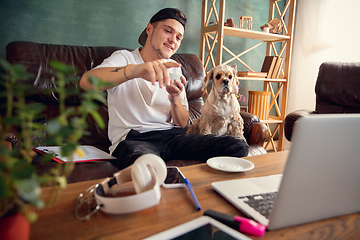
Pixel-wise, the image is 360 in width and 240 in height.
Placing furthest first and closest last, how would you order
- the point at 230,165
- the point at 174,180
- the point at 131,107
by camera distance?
the point at 131,107 < the point at 230,165 < the point at 174,180

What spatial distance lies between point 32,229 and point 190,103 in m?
1.87


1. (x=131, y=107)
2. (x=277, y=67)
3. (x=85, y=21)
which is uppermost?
(x=85, y=21)

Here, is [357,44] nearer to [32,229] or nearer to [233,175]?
[233,175]

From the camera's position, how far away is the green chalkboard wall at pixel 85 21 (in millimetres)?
2021

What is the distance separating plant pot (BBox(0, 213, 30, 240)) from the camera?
30 centimetres

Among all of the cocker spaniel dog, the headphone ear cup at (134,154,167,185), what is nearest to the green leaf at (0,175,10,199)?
the headphone ear cup at (134,154,167,185)

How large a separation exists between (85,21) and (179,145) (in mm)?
1663

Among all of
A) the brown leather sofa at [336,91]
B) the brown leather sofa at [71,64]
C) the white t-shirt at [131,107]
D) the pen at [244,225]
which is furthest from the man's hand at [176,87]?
the brown leather sofa at [336,91]

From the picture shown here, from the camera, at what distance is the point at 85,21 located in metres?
2.28

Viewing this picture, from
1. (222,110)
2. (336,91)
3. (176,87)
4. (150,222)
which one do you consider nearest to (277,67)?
(336,91)

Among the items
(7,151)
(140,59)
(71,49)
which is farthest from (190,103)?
(7,151)

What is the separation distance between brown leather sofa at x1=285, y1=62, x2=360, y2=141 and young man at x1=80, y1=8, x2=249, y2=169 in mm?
1204

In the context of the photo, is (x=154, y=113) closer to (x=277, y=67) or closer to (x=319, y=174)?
(x=319, y=174)

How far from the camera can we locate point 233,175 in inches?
30.8
